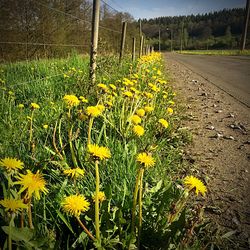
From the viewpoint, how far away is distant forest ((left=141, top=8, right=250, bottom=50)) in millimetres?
87438

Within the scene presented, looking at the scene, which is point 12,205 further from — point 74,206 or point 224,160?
point 224,160

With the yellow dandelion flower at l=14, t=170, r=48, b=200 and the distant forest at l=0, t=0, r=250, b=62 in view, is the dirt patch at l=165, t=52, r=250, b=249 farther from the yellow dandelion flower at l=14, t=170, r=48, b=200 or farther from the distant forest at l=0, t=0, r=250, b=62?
the distant forest at l=0, t=0, r=250, b=62

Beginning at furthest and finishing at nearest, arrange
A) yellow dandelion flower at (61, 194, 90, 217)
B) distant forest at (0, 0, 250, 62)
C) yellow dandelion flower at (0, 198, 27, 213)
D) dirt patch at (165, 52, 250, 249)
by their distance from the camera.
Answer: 1. distant forest at (0, 0, 250, 62)
2. dirt patch at (165, 52, 250, 249)
3. yellow dandelion flower at (61, 194, 90, 217)
4. yellow dandelion flower at (0, 198, 27, 213)

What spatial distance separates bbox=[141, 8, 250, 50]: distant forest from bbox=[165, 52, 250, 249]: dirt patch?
78.6m

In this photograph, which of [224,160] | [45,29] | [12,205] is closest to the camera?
[12,205]

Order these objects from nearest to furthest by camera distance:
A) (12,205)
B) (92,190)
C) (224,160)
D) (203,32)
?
(12,205) < (92,190) < (224,160) < (203,32)

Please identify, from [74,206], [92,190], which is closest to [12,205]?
[74,206]

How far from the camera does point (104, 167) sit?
6.23ft

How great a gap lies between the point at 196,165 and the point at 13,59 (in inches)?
250

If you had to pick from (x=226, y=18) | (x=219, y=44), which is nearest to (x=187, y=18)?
(x=226, y=18)

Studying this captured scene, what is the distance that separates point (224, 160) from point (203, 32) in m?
129

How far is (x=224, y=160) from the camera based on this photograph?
272 cm

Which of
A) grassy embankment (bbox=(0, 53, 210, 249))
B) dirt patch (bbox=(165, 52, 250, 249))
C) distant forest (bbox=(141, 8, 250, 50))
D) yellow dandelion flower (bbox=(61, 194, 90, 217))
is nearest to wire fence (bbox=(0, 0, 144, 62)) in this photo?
dirt patch (bbox=(165, 52, 250, 249))

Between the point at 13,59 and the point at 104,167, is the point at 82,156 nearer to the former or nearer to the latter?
the point at 104,167
